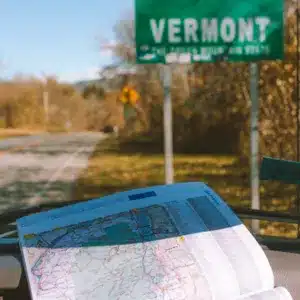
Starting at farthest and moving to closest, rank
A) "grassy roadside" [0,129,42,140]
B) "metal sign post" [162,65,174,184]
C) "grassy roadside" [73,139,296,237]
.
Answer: "grassy roadside" [0,129,42,140]
"grassy roadside" [73,139,296,237]
"metal sign post" [162,65,174,184]

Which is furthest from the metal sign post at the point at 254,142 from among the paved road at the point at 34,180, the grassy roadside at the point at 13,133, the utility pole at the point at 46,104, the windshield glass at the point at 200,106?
the utility pole at the point at 46,104

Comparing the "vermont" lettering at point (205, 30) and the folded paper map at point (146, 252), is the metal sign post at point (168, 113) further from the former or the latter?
the folded paper map at point (146, 252)

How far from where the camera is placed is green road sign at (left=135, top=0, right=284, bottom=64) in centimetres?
556

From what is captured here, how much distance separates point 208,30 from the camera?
5.68 metres

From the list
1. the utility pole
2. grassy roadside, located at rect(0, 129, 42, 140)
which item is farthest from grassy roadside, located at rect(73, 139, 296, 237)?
the utility pole

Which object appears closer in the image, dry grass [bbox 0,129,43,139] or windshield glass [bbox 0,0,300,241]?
windshield glass [bbox 0,0,300,241]

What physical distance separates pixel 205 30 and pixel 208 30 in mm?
33

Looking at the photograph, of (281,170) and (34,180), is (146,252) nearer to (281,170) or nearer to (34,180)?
(281,170)

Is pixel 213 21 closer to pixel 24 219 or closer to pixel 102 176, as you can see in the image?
pixel 24 219

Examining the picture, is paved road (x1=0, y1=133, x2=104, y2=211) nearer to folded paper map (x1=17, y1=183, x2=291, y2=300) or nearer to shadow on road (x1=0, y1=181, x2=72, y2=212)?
shadow on road (x1=0, y1=181, x2=72, y2=212)

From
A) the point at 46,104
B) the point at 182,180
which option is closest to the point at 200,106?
the point at 182,180

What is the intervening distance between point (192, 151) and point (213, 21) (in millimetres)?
20347

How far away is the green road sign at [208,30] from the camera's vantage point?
18.2 ft

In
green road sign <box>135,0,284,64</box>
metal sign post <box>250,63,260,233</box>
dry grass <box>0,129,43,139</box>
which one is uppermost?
green road sign <box>135,0,284,64</box>
